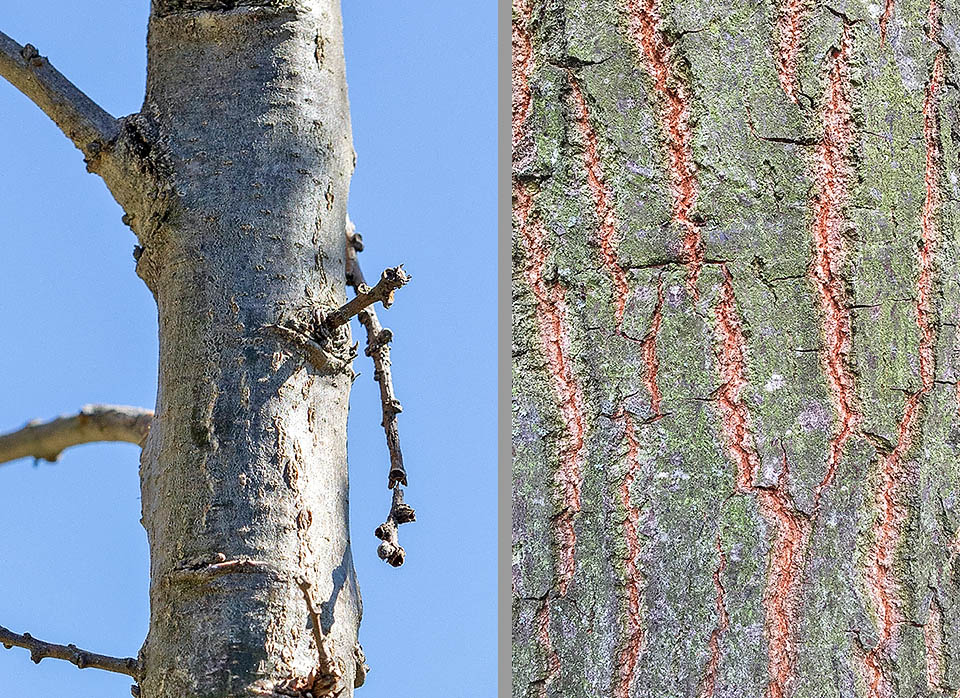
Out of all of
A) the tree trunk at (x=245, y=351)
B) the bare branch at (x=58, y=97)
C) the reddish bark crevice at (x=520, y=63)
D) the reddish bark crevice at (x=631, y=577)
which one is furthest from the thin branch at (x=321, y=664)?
the bare branch at (x=58, y=97)

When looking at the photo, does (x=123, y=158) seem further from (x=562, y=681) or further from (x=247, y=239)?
(x=562, y=681)

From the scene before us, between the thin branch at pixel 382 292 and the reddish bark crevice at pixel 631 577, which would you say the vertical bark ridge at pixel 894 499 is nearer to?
the reddish bark crevice at pixel 631 577

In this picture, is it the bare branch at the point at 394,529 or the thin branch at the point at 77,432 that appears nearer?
the bare branch at the point at 394,529

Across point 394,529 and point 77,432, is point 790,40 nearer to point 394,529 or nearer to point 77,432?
point 394,529

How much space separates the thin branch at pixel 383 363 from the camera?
1.17 m

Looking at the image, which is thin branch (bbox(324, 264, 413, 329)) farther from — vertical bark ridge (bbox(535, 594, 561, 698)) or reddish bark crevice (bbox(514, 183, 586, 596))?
vertical bark ridge (bbox(535, 594, 561, 698))

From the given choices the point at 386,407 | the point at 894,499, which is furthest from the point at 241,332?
the point at 894,499

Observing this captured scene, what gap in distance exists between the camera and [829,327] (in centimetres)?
76

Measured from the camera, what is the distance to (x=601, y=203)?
2.58 ft

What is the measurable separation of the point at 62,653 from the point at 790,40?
3.22 feet

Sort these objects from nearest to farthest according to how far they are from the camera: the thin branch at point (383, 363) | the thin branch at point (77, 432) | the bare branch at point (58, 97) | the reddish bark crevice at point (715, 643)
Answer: the reddish bark crevice at point (715, 643)
the thin branch at point (383, 363)
the bare branch at point (58, 97)
the thin branch at point (77, 432)

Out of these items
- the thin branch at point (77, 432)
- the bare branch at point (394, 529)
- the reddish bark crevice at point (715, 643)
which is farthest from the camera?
the thin branch at point (77, 432)

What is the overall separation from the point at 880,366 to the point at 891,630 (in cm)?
18

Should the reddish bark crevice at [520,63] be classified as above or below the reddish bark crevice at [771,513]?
above
